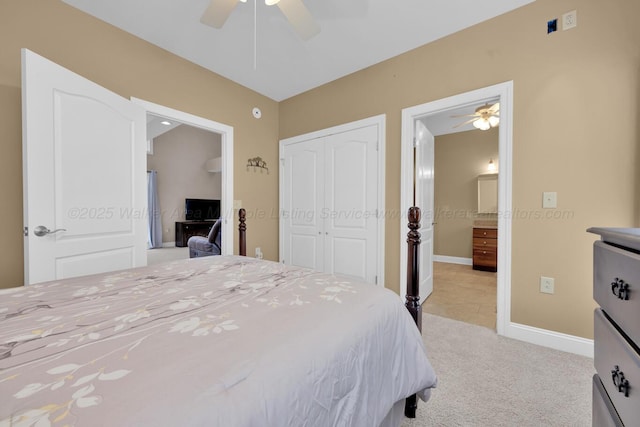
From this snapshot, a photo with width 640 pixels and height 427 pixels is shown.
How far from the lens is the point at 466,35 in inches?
90.0

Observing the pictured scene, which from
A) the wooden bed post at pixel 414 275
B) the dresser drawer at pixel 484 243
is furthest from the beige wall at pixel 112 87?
the dresser drawer at pixel 484 243

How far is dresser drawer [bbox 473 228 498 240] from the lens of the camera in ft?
14.3

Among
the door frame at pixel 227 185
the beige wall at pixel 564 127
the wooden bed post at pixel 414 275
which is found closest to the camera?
the wooden bed post at pixel 414 275

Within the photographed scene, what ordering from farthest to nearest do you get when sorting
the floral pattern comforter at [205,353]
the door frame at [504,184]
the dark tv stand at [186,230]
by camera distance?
the dark tv stand at [186,230], the door frame at [504,184], the floral pattern comforter at [205,353]

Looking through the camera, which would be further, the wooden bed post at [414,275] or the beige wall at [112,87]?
the beige wall at [112,87]

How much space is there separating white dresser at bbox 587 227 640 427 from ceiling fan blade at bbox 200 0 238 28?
7.12 ft

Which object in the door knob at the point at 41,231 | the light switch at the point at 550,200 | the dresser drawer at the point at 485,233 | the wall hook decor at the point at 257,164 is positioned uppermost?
the wall hook decor at the point at 257,164

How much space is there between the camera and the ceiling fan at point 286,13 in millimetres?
1627

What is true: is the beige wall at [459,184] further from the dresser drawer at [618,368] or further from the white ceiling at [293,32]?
the dresser drawer at [618,368]

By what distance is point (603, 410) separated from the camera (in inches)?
32.8

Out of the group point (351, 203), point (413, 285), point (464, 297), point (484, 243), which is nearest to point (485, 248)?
point (484, 243)

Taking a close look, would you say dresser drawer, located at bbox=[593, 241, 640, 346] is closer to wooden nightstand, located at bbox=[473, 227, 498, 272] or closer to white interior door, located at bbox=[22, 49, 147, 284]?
white interior door, located at bbox=[22, 49, 147, 284]

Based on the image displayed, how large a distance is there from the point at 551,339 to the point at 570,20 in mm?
2377

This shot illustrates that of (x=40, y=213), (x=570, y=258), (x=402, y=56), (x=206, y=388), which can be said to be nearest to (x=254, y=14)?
(x=402, y=56)
